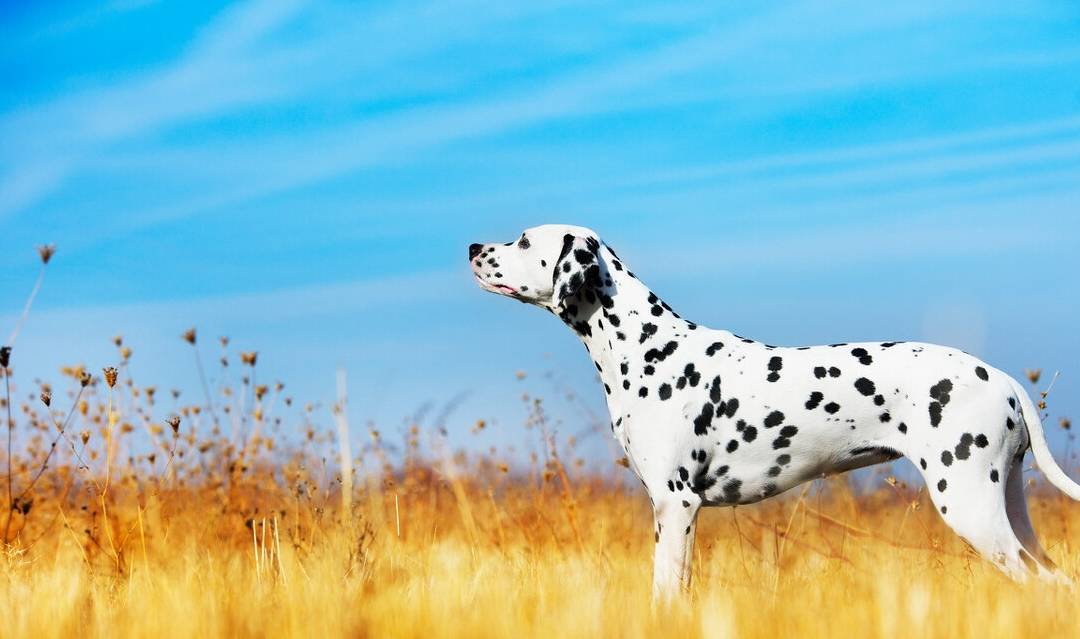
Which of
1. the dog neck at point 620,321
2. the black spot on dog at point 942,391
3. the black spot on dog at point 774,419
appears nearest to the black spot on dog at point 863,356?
the black spot on dog at point 942,391

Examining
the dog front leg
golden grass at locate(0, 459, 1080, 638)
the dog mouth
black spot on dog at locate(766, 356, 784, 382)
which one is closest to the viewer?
golden grass at locate(0, 459, 1080, 638)

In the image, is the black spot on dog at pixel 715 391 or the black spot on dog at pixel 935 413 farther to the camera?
the black spot on dog at pixel 715 391

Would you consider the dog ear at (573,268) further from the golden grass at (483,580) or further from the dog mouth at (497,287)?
the golden grass at (483,580)

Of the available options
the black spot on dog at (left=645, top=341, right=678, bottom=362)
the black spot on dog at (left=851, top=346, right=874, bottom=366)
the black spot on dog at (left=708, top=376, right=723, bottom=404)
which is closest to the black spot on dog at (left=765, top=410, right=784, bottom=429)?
the black spot on dog at (left=708, top=376, right=723, bottom=404)

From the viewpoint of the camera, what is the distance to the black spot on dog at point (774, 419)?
19.6 ft

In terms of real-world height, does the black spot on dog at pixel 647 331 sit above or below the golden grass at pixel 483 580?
above

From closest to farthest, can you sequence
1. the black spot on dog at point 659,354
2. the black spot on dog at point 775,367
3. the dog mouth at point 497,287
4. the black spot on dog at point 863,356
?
the black spot on dog at point 863,356
the black spot on dog at point 775,367
the black spot on dog at point 659,354
the dog mouth at point 497,287

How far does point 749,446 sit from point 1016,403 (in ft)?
4.98

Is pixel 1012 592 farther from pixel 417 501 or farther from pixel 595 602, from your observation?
pixel 417 501

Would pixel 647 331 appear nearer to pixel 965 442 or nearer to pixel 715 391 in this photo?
pixel 715 391

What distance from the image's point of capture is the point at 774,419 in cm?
599

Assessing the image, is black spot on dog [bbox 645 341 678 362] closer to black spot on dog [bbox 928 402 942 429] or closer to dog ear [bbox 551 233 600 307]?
dog ear [bbox 551 233 600 307]

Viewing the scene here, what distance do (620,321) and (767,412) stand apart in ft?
3.38

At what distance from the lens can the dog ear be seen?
6.15 metres
